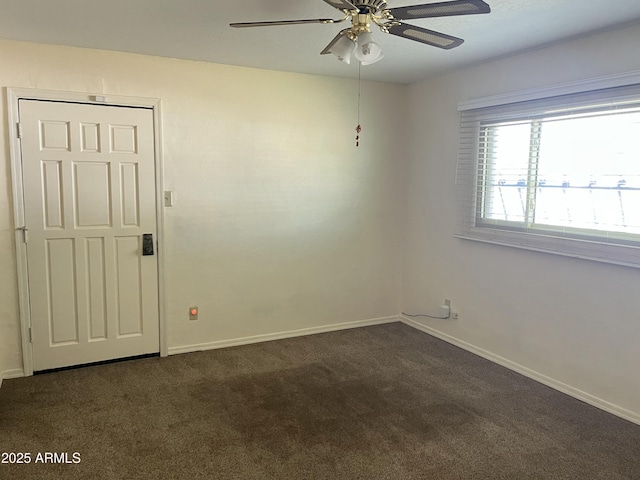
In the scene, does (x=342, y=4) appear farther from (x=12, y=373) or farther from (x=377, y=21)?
(x=12, y=373)

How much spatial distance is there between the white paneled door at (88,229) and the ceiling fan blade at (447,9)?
7.92 feet

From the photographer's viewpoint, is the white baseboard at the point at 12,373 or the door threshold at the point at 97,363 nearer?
the white baseboard at the point at 12,373

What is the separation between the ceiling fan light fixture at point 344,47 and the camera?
227cm

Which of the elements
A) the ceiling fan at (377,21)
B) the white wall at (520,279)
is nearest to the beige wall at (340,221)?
the white wall at (520,279)

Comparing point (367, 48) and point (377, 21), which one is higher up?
point (377, 21)

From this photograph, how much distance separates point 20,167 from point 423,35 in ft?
9.32

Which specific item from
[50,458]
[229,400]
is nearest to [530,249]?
[229,400]

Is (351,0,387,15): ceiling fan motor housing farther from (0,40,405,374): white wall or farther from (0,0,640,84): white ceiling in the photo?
(0,40,405,374): white wall

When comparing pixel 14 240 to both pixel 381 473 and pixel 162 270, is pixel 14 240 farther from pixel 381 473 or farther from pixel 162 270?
pixel 381 473

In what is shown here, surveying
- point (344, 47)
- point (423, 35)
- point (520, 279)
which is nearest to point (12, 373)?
point (344, 47)

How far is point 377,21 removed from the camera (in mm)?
2195

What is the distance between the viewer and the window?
291cm

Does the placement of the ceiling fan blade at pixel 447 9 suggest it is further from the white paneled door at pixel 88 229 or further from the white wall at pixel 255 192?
the white paneled door at pixel 88 229

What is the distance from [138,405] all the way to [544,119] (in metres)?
3.39
